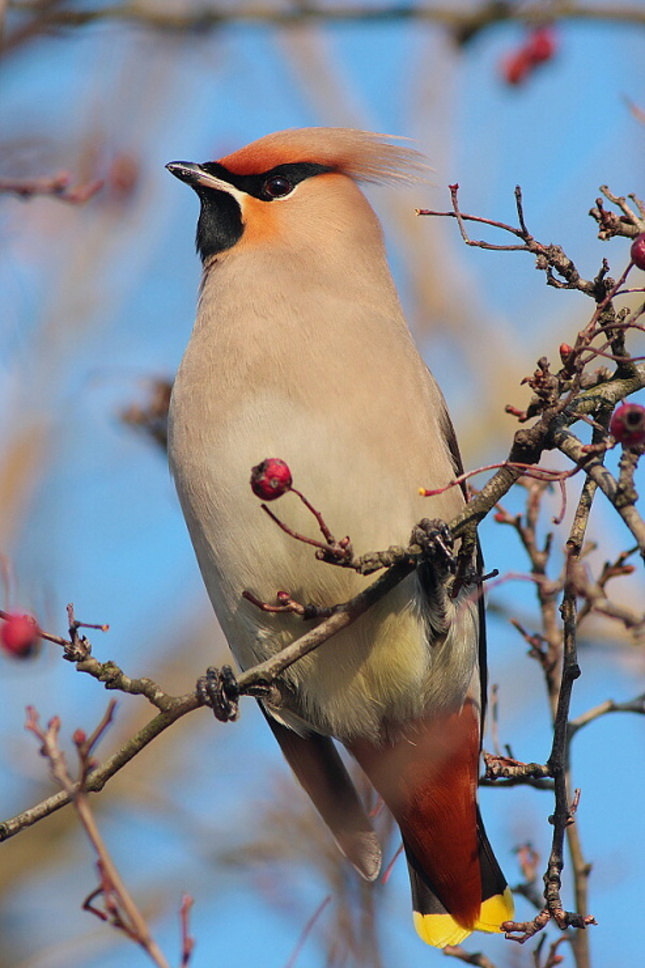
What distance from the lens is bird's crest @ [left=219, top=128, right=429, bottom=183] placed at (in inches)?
197

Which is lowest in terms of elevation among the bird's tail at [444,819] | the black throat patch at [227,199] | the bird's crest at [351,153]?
the bird's tail at [444,819]

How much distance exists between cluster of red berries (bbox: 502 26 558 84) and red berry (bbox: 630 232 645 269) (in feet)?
11.6

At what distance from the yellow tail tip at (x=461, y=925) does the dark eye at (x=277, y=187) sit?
98.5 inches

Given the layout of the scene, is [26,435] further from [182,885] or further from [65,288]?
[182,885]

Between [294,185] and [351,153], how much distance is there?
276mm

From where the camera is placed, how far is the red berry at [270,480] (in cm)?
335

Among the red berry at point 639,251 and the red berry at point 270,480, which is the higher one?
the red berry at point 639,251

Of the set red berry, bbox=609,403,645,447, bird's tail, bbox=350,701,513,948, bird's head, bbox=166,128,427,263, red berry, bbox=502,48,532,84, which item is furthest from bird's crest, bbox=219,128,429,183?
red berry, bbox=609,403,645,447

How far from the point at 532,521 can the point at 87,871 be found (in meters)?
4.54

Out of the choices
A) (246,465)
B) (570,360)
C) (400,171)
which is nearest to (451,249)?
(400,171)

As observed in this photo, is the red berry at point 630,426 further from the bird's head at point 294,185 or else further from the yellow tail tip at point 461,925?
the yellow tail tip at point 461,925

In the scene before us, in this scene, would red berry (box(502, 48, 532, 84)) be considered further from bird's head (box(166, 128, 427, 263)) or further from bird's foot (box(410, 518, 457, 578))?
bird's foot (box(410, 518, 457, 578))

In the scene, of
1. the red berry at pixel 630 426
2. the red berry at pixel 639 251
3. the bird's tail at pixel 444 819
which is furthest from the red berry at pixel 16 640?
the red berry at pixel 639 251

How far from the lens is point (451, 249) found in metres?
9.12
